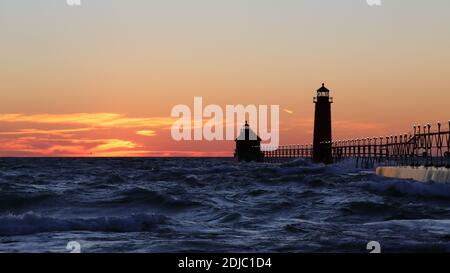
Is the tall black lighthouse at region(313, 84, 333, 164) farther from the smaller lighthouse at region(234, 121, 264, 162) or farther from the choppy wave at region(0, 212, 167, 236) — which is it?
the choppy wave at region(0, 212, 167, 236)

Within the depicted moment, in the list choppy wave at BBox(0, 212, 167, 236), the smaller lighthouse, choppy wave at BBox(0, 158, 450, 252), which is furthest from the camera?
the smaller lighthouse

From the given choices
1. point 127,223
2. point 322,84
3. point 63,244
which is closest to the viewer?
point 63,244

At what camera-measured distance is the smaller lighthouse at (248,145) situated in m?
97.9

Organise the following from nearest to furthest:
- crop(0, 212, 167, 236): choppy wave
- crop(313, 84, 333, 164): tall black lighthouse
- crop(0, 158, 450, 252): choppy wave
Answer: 1. crop(0, 158, 450, 252): choppy wave
2. crop(0, 212, 167, 236): choppy wave
3. crop(313, 84, 333, 164): tall black lighthouse

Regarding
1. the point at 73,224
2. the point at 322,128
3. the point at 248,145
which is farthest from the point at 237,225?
the point at 248,145

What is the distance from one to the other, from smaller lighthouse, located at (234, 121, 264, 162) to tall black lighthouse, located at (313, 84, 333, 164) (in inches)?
1272

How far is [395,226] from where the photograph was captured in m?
13.1

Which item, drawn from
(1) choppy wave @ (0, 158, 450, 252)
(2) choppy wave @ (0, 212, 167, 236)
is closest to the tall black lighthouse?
(1) choppy wave @ (0, 158, 450, 252)

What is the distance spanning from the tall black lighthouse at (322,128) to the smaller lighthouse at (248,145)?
3231 centimetres

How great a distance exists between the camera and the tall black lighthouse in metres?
59.5
